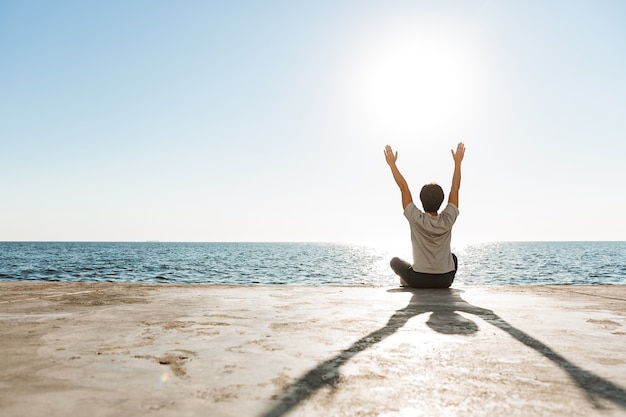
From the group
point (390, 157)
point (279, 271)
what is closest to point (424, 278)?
point (390, 157)

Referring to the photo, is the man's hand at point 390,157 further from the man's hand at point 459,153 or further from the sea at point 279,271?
the sea at point 279,271

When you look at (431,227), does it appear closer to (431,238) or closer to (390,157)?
(431,238)

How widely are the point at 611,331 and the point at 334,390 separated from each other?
2.63m

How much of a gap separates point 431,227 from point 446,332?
2.59 metres

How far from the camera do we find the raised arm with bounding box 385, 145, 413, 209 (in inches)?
230

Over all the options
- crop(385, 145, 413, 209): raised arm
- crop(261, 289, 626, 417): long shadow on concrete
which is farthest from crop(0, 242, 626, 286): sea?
crop(261, 289, 626, 417): long shadow on concrete

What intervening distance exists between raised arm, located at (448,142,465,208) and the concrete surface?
1587mm

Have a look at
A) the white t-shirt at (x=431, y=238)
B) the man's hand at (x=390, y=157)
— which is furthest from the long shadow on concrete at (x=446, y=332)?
the man's hand at (x=390, y=157)

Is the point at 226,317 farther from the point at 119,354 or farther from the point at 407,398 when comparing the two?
the point at 407,398

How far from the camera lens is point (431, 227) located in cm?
564

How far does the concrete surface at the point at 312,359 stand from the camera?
5.90 ft

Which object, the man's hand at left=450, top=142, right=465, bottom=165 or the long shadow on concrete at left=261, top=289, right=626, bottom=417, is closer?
the long shadow on concrete at left=261, top=289, right=626, bottom=417

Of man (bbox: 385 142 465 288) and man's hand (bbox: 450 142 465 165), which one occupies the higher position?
man's hand (bbox: 450 142 465 165)

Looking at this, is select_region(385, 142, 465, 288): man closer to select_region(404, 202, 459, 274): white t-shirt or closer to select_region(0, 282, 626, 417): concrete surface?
select_region(404, 202, 459, 274): white t-shirt
